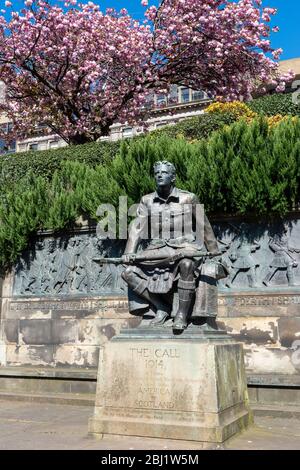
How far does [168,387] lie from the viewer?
6.51 metres

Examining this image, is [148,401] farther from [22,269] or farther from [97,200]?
[22,269]

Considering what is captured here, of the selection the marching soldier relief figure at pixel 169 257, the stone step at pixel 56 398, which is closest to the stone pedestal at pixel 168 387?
the marching soldier relief figure at pixel 169 257

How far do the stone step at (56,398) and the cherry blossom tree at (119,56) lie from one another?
→ 13000 mm

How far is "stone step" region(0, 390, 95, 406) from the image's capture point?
10.7 metres

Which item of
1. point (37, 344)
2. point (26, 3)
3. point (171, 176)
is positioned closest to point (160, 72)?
point (26, 3)

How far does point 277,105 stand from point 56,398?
9610mm

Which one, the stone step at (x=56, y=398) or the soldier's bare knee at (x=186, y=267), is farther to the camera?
the stone step at (x=56, y=398)

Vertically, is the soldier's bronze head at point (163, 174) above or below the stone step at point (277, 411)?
above

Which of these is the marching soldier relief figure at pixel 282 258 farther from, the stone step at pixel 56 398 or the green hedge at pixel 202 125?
the stone step at pixel 56 398

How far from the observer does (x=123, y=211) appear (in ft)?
38.8

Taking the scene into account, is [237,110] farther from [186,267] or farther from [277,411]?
[186,267]

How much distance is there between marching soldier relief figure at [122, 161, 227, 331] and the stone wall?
382 cm

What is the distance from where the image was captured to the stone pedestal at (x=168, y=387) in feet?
20.6

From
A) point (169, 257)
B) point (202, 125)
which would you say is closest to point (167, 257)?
point (169, 257)
